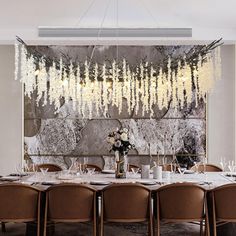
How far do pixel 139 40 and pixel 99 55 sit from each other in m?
1.29

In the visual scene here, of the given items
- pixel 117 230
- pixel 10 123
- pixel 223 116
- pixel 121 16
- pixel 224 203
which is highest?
pixel 121 16

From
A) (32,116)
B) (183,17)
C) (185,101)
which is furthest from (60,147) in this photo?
(183,17)

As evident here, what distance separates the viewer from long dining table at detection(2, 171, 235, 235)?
4566 millimetres

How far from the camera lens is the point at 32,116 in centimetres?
784

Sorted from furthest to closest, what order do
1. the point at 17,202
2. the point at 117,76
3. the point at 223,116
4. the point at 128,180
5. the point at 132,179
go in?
the point at 223,116, the point at 117,76, the point at 132,179, the point at 128,180, the point at 17,202

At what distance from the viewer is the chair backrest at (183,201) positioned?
411 centimetres

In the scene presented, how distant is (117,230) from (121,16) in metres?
3.20

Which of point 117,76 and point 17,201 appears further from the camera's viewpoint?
point 117,76

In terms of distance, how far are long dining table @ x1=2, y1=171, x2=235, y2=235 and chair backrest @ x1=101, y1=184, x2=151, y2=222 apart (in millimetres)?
176

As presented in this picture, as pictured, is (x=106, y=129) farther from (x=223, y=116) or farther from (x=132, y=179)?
(x=132, y=179)

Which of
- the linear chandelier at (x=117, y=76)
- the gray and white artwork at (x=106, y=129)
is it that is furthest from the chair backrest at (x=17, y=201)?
the gray and white artwork at (x=106, y=129)

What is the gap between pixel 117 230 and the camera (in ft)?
17.5

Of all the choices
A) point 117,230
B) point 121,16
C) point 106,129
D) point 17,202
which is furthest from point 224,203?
point 106,129

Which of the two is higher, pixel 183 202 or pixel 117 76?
pixel 117 76
